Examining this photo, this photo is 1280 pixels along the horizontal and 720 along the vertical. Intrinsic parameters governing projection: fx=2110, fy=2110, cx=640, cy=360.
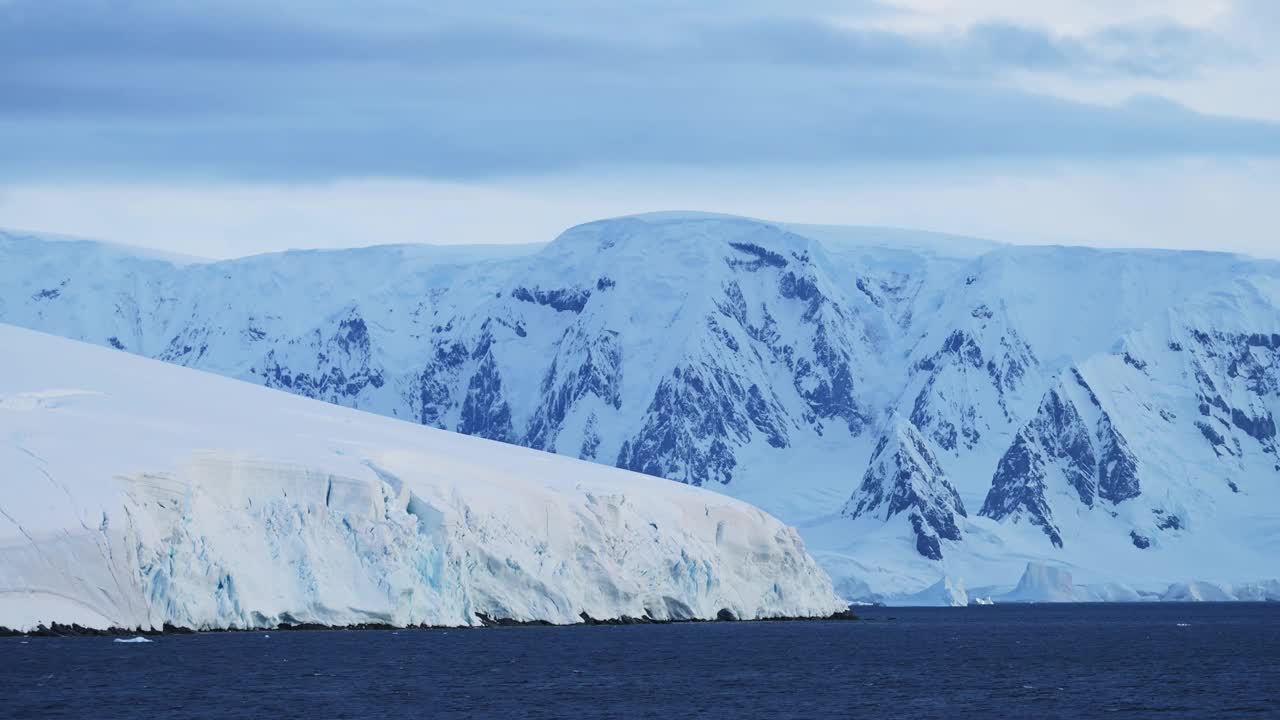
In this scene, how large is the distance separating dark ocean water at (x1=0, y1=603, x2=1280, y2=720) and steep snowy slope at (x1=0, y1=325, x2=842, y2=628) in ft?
7.55

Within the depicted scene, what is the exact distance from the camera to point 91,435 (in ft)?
297

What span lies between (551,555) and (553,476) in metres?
12.4

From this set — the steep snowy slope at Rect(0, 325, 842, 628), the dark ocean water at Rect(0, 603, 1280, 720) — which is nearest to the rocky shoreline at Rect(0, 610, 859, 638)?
the steep snowy slope at Rect(0, 325, 842, 628)

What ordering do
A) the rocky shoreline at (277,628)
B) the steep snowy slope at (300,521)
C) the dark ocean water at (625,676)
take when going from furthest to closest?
the steep snowy slope at (300,521)
the rocky shoreline at (277,628)
the dark ocean water at (625,676)

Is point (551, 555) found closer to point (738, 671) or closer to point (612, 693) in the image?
point (738, 671)

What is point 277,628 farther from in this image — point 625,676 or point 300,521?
point 625,676

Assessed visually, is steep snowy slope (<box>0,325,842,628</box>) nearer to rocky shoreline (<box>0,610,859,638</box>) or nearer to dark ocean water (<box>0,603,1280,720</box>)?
rocky shoreline (<box>0,610,859,638</box>)

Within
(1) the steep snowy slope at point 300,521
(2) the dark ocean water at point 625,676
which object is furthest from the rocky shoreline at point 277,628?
(2) the dark ocean water at point 625,676

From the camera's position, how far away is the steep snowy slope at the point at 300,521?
83812mm

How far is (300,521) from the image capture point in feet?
304

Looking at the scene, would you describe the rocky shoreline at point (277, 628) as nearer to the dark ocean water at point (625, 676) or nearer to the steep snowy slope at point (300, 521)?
the steep snowy slope at point (300, 521)

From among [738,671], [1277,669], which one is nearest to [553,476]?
[738,671]

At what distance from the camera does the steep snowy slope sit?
8381 cm

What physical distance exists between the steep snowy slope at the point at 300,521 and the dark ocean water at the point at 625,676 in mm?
2302
